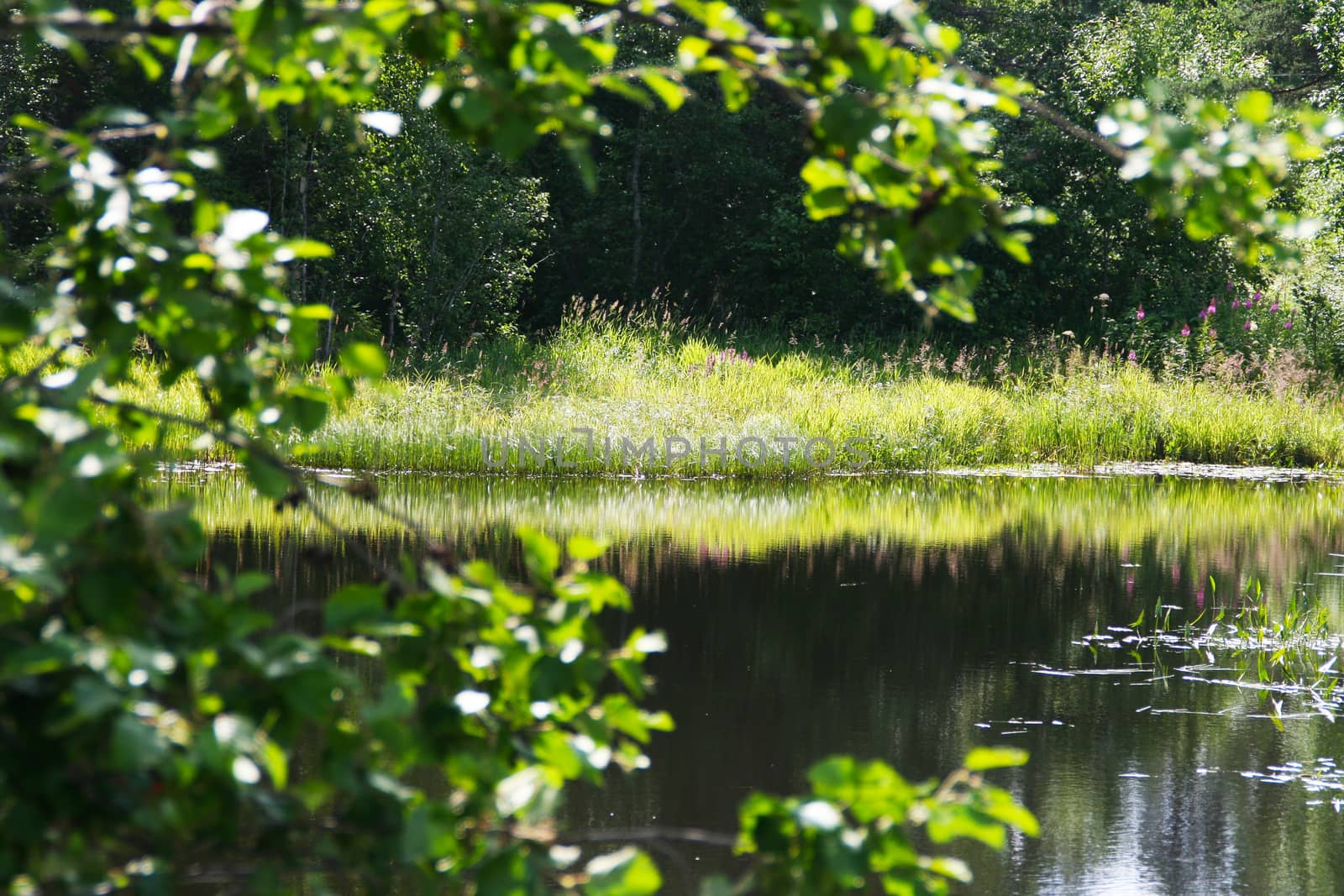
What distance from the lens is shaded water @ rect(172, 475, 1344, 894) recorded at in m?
3.92

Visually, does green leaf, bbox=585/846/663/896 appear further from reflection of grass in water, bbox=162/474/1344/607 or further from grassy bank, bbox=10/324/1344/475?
grassy bank, bbox=10/324/1344/475

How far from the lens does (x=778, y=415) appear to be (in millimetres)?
13492

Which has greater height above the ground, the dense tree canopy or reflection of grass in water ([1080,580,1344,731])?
the dense tree canopy

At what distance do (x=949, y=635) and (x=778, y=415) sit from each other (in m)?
7.29

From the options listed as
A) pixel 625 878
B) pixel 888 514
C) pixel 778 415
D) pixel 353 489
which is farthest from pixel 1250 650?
pixel 778 415

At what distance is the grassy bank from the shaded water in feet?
2.49

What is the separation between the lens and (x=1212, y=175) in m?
1.75

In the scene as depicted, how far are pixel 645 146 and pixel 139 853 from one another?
67.5 ft

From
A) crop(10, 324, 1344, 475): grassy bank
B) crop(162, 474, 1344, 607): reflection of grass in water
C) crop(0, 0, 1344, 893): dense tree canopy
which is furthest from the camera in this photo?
crop(10, 324, 1344, 475): grassy bank

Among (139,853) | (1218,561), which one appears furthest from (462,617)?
(1218,561)

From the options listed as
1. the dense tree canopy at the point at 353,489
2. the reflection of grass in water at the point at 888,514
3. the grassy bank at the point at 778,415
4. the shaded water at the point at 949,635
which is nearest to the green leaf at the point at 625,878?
the dense tree canopy at the point at 353,489

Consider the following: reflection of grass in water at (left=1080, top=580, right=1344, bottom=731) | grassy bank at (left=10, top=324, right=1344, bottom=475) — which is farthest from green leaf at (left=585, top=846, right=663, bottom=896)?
grassy bank at (left=10, top=324, right=1344, bottom=475)

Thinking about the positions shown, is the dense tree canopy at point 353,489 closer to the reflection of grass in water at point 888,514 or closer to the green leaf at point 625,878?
the green leaf at point 625,878

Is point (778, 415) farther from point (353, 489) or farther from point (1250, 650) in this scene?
point (353, 489)
